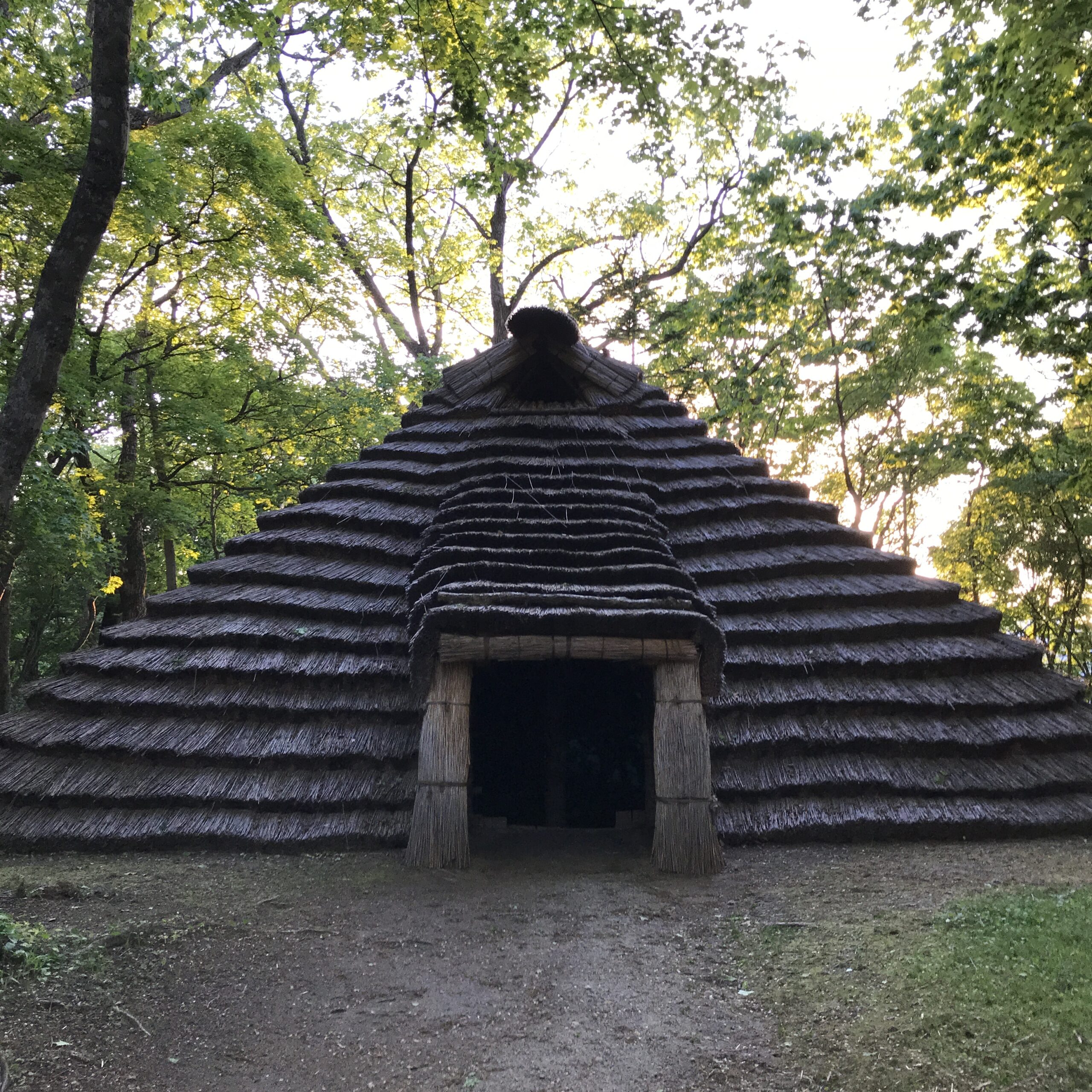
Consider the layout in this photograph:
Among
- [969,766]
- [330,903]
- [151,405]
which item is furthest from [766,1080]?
[151,405]

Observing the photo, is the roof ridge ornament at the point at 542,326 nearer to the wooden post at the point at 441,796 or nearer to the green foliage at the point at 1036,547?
the wooden post at the point at 441,796

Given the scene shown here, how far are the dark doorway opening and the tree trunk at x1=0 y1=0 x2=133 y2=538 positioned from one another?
15.3ft

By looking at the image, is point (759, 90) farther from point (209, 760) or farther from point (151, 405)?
point (151, 405)

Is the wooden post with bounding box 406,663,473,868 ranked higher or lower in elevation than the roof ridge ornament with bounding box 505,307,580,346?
lower

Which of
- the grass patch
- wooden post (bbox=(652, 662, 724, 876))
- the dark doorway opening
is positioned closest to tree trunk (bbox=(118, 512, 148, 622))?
the dark doorway opening

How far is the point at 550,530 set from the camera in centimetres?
690

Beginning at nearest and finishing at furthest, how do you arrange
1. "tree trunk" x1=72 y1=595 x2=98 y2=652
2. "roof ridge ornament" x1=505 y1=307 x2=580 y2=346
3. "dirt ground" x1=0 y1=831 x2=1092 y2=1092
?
"dirt ground" x1=0 y1=831 x2=1092 y2=1092
"roof ridge ornament" x1=505 y1=307 x2=580 y2=346
"tree trunk" x1=72 y1=595 x2=98 y2=652

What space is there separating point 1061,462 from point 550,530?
13.3 meters

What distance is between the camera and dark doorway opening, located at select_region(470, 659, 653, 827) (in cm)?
786

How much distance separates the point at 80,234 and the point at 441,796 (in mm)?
4602

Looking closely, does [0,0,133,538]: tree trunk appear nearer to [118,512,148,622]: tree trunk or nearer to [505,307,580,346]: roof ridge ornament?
[505,307,580,346]: roof ridge ornament

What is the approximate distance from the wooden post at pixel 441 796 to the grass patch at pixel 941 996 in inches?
85.3

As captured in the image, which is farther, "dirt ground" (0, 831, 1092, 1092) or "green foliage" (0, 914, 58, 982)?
"green foliage" (0, 914, 58, 982)

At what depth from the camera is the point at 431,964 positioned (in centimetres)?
397
